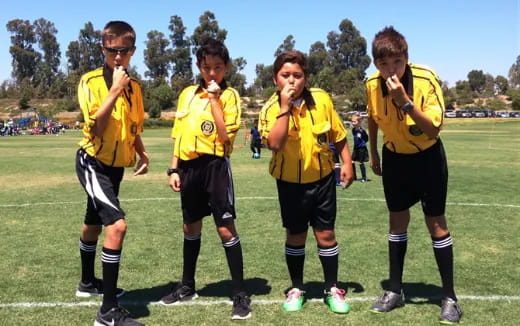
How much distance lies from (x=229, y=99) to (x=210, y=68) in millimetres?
299

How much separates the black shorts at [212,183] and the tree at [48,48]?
136567mm

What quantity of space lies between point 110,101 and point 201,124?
0.74 meters

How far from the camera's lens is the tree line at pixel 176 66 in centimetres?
10725

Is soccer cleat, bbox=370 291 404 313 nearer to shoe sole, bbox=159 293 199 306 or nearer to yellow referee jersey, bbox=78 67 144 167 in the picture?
shoe sole, bbox=159 293 199 306

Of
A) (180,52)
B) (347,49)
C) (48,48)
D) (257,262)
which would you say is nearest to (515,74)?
(347,49)

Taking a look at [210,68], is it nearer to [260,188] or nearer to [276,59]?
[276,59]

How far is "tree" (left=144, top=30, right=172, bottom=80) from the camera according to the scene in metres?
121

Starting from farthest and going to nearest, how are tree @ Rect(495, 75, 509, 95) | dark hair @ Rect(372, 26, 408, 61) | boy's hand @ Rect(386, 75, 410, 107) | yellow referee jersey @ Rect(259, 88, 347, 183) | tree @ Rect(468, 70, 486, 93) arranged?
tree @ Rect(468, 70, 486, 93) → tree @ Rect(495, 75, 509, 95) → yellow referee jersey @ Rect(259, 88, 347, 183) → dark hair @ Rect(372, 26, 408, 61) → boy's hand @ Rect(386, 75, 410, 107)

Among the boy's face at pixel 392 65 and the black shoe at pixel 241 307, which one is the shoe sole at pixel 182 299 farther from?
the boy's face at pixel 392 65

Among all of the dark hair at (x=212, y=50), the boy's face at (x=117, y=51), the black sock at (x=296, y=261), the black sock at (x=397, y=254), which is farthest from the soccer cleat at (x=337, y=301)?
the boy's face at (x=117, y=51)

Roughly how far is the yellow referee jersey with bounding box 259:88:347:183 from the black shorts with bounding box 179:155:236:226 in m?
0.44

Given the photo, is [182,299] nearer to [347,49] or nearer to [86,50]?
[86,50]

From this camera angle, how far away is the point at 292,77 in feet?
13.0

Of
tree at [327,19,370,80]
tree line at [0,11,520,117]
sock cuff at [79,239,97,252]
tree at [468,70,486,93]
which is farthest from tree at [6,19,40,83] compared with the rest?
sock cuff at [79,239,97,252]
